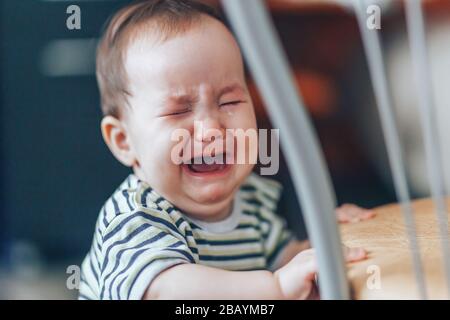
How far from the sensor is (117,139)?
Result: 91cm

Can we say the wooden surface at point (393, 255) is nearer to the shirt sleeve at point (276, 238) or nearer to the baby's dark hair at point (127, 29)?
the shirt sleeve at point (276, 238)

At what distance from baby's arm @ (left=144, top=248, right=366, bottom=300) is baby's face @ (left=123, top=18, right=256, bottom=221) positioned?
0.29 ft

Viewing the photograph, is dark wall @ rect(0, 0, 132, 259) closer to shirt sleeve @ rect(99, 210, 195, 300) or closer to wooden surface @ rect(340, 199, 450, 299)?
shirt sleeve @ rect(99, 210, 195, 300)

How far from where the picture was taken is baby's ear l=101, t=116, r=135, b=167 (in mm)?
902

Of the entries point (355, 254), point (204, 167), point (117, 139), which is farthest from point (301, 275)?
point (117, 139)

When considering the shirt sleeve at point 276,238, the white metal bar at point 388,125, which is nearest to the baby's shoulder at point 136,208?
the shirt sleeve at point 276,238

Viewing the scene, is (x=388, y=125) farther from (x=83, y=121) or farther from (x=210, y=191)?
(x=83, y=121)

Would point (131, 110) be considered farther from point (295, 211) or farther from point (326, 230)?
point (326, 230)

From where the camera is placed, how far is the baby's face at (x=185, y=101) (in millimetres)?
872

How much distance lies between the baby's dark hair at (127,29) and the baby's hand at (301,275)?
0.92 ft

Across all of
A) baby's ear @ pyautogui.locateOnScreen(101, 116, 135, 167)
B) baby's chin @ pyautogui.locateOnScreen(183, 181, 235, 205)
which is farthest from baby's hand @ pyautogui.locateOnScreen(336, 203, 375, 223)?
baby's ear @ pyautogui.locateOnScreen(101, 116, 135, 167)

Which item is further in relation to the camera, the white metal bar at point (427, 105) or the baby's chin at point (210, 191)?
the baby's chin at point (210, 191)

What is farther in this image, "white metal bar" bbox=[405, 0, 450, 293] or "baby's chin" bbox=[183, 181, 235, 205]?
"baby's chin" bbox=[183, 181, 235, 205]

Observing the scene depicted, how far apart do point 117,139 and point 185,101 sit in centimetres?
10
